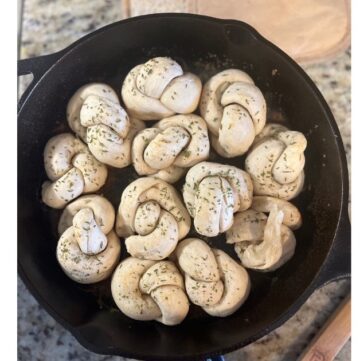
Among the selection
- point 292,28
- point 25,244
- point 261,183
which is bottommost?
point 25,244

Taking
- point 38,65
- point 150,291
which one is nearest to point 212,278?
point 150,291

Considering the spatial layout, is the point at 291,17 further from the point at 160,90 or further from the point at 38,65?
the point at 38,65

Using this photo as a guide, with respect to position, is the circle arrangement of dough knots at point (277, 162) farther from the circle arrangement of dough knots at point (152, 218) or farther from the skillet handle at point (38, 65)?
the skillet handle at point (38, 65)

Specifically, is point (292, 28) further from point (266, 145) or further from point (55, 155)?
point (55, 155)

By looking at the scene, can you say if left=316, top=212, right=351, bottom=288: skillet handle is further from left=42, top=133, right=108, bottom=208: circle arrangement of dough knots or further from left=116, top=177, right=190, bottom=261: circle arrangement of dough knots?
left=42, top=133, right=108, bottom=208: circle arrangement of dough knots

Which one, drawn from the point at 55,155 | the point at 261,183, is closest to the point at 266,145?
the point at 261,183

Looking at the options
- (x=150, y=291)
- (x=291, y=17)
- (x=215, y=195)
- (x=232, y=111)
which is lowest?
(x=150, y=291)

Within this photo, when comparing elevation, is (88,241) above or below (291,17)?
below
